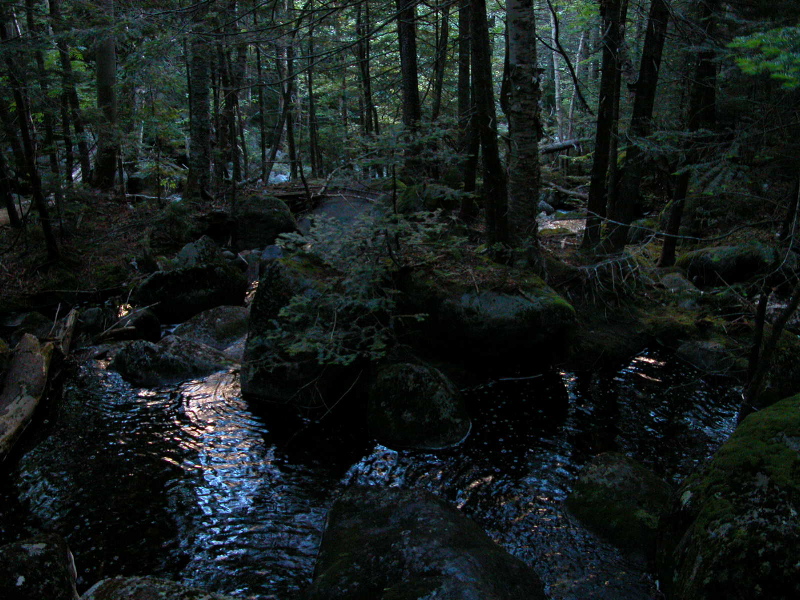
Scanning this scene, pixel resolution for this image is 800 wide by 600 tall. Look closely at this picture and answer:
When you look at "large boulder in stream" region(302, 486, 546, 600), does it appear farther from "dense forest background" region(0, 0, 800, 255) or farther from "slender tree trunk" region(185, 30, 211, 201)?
"slender tree trunk" region(185, 30, 211, 201)

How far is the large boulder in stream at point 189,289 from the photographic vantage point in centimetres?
1026

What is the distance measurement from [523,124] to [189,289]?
6.89m

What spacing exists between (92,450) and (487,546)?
4492mm

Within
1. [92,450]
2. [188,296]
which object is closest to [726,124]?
[188,296]

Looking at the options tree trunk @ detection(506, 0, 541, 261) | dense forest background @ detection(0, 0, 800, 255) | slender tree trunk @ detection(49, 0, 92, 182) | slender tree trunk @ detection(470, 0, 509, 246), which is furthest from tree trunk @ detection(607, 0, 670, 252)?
slender tree trunk @ detection(49, 0, 92, 182)

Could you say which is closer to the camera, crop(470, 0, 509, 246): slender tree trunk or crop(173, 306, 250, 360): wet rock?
crop(470, 0, 509, 246): slender tree trunk

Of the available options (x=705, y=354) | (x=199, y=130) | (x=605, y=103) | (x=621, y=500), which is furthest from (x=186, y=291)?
(x=705, y=354)

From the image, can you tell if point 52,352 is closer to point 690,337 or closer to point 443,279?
point 443,279

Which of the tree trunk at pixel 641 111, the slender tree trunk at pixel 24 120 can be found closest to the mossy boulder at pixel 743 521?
the tree trunk at pixel 641 111

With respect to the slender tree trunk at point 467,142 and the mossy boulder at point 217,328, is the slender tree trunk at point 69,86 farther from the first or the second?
the slender tree trunk at point 467,142

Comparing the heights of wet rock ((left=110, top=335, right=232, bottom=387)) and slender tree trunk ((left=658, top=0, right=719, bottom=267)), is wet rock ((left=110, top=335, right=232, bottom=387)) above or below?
below

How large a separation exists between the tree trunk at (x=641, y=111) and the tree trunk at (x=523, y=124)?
58.1 inches

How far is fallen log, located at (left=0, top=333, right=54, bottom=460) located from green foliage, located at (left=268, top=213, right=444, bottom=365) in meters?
2.98

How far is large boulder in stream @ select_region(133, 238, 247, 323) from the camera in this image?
10.3m
